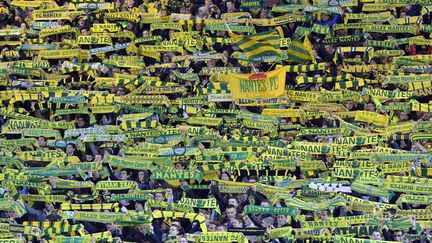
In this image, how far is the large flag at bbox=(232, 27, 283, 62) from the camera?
35.2 metres

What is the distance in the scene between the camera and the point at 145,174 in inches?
1277

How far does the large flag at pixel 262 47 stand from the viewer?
35.2 m

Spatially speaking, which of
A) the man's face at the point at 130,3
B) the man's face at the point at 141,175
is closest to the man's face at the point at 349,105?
the man's face at the point at 141,175

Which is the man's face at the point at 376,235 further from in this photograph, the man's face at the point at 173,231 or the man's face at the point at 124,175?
the man's face at the point at 124,175

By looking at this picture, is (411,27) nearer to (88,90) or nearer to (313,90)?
(313,90)

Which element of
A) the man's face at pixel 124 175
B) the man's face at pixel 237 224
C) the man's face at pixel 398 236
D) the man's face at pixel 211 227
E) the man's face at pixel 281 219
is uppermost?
the man's face at pixel 124 175

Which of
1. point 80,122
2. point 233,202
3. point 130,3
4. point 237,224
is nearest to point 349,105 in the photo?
point 233,202

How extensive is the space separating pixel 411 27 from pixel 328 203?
20.3 feet

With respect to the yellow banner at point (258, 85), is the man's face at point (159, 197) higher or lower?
lower

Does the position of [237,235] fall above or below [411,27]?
below

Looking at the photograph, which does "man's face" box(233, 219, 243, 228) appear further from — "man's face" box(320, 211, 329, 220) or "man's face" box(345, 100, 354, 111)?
"man's face" box(345, 100, 354, 111)

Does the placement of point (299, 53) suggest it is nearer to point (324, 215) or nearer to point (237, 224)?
point (324, 215)

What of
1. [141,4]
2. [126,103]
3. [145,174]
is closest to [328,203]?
[145,174]

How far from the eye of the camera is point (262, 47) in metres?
35.1
